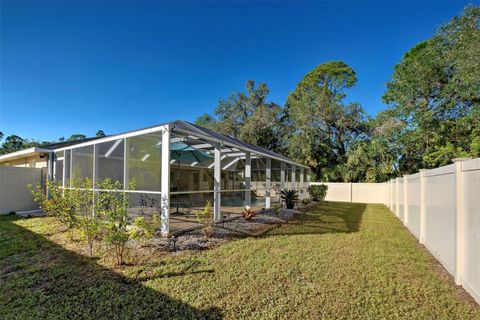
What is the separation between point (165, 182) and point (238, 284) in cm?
311

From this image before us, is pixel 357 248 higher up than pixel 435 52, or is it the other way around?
pixel 435 52

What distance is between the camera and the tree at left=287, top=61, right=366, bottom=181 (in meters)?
21.3

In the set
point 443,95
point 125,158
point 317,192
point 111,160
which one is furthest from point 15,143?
point 443,95

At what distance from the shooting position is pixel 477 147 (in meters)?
10.6

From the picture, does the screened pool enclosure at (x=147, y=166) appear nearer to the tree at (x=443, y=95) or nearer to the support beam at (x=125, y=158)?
the support beam at (x=125, y=158)

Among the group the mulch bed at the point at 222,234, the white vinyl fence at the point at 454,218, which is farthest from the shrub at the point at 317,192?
the white vinyl fence at the point at 454,218

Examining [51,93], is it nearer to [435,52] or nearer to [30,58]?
[30,58]

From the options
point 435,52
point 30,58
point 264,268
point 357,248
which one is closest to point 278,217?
point 357,248

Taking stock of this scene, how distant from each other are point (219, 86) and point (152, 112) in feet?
22.2

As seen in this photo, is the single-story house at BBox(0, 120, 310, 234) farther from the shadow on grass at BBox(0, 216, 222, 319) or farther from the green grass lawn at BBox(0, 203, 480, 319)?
the shadow on grass at BBox(0, 216, 222, 319)

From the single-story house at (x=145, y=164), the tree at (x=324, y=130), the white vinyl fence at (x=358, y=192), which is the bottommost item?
the white vinyl fence at (x=358, y=192)

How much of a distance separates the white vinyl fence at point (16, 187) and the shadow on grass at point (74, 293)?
689 cm

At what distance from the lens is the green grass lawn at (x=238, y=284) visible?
2.84m

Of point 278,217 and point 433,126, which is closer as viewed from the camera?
point 278,217
